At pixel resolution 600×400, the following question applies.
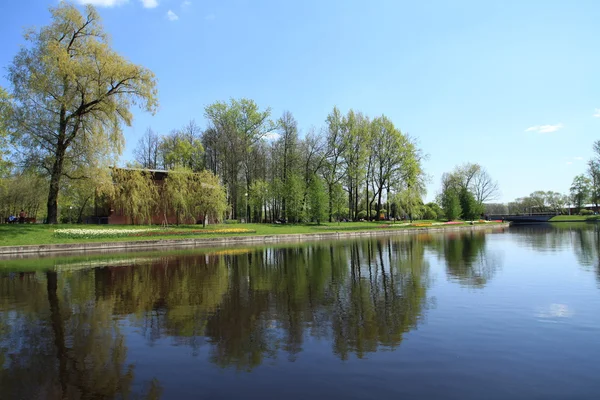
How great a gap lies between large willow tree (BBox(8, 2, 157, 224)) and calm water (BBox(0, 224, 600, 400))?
22.5 metres

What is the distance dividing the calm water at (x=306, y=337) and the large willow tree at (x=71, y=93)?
73.8 feet

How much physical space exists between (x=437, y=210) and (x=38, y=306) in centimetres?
8672

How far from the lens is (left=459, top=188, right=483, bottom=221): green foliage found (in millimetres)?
74938

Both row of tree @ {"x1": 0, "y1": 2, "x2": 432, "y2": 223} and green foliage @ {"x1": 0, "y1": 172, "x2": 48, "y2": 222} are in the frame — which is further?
green foliage @ {"x1": 0, "y1": 172, "x2": 48, "y2": 222}

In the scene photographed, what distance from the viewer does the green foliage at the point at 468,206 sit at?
246 feet

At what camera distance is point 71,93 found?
33094 millimetres

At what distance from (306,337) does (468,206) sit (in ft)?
245

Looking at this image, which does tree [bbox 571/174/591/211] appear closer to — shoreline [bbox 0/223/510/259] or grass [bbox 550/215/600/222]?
grass [bbox 550/215/600/222]

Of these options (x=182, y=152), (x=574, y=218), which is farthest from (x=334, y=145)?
(x=574, y=218)

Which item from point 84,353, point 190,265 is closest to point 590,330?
point 84,353

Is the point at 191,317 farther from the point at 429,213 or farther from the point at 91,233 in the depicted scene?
the point at 429,213

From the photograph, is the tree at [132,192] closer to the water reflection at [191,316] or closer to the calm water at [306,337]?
the water reflection at [191,316]

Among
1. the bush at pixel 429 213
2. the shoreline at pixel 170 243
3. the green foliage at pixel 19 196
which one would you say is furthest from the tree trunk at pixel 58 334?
the bush at pixel 429 213

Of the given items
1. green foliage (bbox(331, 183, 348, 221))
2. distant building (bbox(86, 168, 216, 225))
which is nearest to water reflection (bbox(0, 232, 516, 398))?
distant building (bbox(86, 168, 216, 225))
